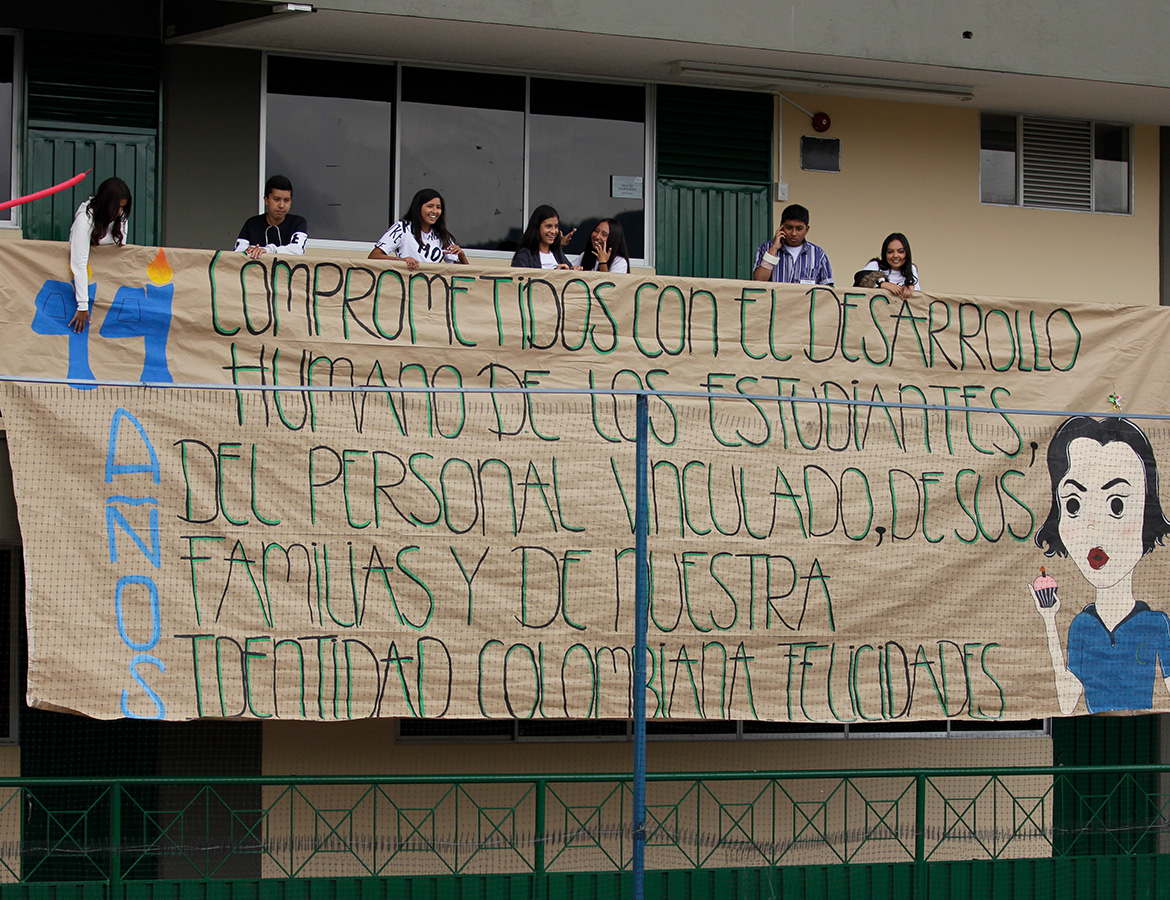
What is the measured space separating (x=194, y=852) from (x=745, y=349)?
4665 millimetres

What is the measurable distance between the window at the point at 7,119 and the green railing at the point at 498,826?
12.6ft

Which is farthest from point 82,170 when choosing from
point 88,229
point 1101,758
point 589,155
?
point 1101,758

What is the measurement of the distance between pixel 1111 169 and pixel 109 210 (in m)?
7.96

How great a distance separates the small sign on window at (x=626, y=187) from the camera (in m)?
10.5

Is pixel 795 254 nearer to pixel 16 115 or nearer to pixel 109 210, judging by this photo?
pixel 109 210

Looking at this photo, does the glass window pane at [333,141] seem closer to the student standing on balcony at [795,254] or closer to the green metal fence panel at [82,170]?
the green metal fence panel at [82,170]

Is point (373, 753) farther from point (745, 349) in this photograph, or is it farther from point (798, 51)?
point (798, 51)

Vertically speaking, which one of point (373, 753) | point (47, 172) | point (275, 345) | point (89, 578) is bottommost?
point (373, 753)

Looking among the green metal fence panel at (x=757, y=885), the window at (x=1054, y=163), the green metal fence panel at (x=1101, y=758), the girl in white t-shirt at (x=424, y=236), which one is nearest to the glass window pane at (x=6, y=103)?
the girl in white t-shirt at (x=424, y=236)

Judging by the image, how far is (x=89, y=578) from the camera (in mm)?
7035

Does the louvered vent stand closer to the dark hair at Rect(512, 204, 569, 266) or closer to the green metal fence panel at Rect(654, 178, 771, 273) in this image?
the green metal fence panel at Rect(654, 178, 771, 273)

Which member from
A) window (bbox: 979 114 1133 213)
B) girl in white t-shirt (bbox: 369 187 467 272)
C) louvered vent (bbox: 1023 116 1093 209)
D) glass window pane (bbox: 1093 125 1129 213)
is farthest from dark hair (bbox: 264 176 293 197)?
glass window pane (bbox: 1093 125 1129 213)

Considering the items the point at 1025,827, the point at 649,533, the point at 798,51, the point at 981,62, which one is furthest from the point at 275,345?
the point at 1025,827

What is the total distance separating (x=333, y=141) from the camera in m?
9.98
